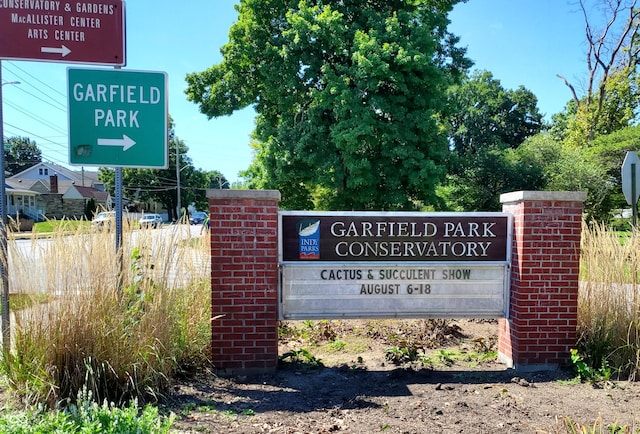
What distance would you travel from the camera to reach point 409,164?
12500 millimetres

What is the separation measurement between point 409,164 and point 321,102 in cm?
316

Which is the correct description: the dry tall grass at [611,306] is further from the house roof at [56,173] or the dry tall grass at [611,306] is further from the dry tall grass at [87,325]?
the house roof at [56,173]

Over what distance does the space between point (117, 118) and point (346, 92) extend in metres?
8.32

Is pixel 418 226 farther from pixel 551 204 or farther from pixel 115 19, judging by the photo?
pixel 115 19

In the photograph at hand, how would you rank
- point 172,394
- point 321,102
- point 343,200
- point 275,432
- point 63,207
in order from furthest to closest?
point 63,207 < point 343,200 < point 321,102 < point 172,394 < point 275,432

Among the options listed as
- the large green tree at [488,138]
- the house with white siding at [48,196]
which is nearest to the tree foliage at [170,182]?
the house with white siding at [48,196]

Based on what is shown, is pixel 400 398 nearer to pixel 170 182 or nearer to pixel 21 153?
pixel 170 182

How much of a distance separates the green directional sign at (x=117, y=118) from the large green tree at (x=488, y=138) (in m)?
14.5

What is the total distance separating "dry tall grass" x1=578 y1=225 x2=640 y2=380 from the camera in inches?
177

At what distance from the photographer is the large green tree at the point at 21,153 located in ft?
225

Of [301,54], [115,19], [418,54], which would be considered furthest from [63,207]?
[115,19]

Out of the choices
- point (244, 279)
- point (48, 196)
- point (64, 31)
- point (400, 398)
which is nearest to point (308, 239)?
point (244, 279)

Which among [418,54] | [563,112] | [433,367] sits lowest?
[433,367]

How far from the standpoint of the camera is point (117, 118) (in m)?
4.16
